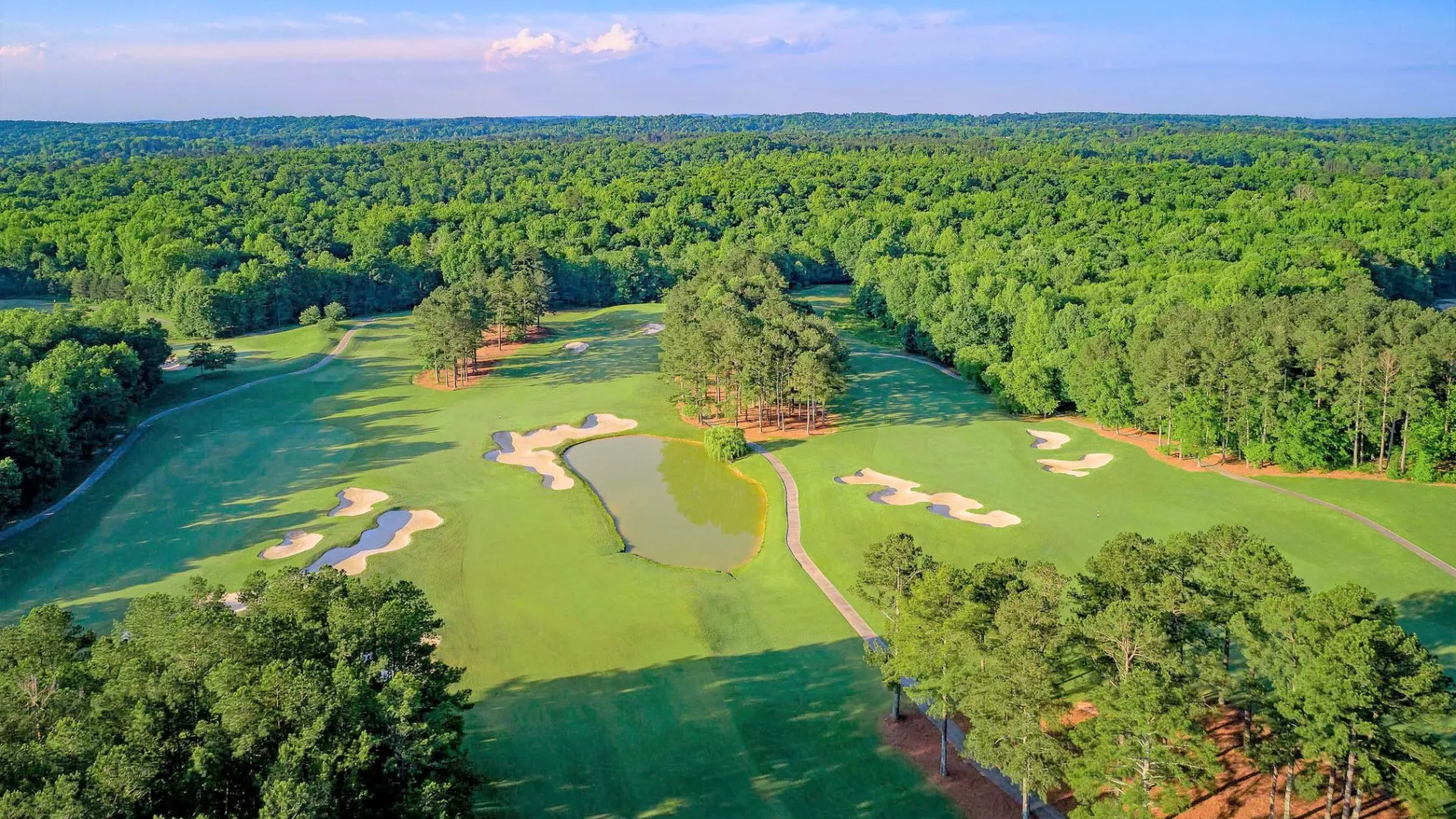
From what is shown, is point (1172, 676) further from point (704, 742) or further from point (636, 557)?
point (636, 557)

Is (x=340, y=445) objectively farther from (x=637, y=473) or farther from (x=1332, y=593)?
(x=1332, y=593)

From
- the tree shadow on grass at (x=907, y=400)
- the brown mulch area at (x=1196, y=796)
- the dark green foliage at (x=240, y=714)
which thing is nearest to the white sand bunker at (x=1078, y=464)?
the tree shadow on grass at (x=907, y=400)

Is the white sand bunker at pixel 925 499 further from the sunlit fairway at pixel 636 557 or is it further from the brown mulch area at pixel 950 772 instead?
the brown mulch area at pixel 950 772

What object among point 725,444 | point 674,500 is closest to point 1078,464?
point 725,444

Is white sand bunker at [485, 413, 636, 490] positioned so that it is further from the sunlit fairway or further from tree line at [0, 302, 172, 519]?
tree line at [0, 302, 172, 519]

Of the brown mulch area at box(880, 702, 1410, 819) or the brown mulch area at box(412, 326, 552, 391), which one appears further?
the brown mulch area at box(412, 326, 552, 391)

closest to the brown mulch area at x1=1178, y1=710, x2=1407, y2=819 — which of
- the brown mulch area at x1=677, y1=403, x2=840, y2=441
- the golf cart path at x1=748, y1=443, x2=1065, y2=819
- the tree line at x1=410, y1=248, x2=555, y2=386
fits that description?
the golf cart path at x1=748, y1=443, x2=1065, y2=819
